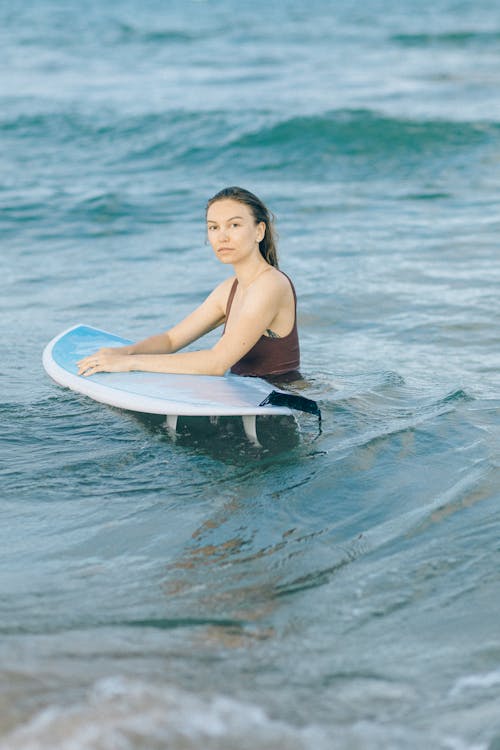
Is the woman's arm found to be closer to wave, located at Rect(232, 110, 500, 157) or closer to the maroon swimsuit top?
the maroon swimsuit top

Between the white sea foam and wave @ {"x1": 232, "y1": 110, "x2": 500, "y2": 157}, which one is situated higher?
wave @ {"x1": 232, "y1": 110, "x2": 500, "y2": 157}

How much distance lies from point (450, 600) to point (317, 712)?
812 millimetres

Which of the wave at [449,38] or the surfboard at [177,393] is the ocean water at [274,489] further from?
the wave at [449,38]

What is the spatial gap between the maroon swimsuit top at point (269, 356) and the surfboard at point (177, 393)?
155mm

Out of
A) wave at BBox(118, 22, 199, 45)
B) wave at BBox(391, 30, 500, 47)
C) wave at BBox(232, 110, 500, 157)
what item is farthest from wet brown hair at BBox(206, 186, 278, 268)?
wave at BBox(118, 22, 199, 45)

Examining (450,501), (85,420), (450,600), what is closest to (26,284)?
(85,420)

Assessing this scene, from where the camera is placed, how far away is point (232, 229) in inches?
197

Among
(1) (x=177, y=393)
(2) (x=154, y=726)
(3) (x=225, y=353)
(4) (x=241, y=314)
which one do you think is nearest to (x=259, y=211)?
(4) (x=241, y=314)

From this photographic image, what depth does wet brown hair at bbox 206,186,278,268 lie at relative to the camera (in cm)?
498

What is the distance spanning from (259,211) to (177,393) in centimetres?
105

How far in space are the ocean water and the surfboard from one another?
0.17 meters

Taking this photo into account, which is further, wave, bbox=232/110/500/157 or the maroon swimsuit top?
wave, bbox=232/110/500/157

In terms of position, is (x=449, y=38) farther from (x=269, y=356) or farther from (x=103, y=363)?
(x=103, y=363)

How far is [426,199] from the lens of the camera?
10977 millimetres
